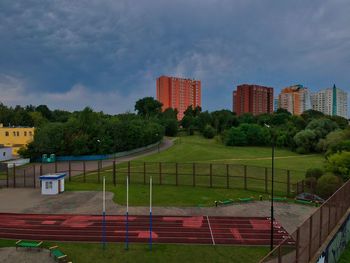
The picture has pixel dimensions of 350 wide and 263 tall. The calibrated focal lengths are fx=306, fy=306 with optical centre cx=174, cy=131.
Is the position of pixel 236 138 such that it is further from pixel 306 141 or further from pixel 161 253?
pixel 161 253

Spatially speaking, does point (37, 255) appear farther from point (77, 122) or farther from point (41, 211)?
point (77, 122)

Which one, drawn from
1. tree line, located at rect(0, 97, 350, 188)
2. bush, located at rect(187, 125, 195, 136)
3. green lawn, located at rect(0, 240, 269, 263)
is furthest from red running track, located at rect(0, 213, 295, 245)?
bush, located at rect(187, 125, 195, 136)

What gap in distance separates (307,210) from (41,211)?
2044 cm

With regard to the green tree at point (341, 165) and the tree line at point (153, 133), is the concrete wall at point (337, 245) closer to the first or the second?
the green tree at point (341, 165)

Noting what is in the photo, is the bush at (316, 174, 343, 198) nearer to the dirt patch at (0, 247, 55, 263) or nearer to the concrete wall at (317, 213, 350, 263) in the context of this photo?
the concrete wall at (317, 213, 350, 263)

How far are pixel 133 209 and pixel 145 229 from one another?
458 centimetres

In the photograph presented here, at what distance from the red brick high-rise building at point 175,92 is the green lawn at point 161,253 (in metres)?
149

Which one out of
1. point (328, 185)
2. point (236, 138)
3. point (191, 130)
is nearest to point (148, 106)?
point (191, 130)

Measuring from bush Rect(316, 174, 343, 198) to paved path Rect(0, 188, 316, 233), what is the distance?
3304mm

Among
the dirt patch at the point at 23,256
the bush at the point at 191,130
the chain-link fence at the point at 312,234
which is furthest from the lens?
the bush at the point at 191,130

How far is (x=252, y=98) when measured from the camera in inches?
6604

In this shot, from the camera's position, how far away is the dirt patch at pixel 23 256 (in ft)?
48.4

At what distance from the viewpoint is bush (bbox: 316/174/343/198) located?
26281 millimetres

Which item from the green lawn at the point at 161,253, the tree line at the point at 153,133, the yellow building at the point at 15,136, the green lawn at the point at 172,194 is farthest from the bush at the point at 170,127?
the green lawn at the point at 161,253
